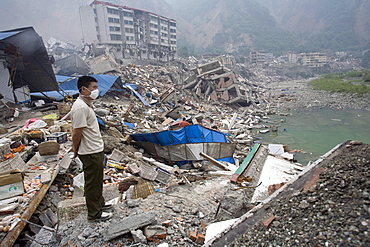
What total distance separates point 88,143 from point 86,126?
0.19 metres

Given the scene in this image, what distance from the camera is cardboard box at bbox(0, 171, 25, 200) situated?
3.18m

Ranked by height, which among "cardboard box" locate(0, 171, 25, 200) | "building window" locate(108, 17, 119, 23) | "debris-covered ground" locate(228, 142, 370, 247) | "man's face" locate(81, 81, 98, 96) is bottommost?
"cardboard box" locate(0, 171, 25, 200)

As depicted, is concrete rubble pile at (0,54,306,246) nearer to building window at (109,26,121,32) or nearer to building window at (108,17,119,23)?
building window at (109,26,121,32)

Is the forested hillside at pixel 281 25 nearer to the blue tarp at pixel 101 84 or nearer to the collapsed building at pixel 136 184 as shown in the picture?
the blue tarp at pixel 101 84

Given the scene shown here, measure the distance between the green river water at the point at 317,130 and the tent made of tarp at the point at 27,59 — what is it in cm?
1062

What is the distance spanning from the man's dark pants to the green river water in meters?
8.08

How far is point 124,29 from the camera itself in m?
40.2

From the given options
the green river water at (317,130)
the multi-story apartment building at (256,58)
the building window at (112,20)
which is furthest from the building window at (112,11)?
the multi-story apartment building at (256,58)

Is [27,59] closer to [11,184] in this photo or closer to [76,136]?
[11,184]

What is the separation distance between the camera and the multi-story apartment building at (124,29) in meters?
38.0

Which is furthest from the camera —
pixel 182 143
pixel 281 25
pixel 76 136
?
pixel 281 25

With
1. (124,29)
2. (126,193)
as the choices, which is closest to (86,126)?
(126,193)

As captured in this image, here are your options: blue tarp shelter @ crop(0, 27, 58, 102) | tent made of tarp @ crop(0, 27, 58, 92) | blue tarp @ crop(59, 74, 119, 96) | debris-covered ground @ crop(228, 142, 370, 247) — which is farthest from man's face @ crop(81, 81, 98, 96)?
blue tarp @ crop(59, 74, 119, 96)

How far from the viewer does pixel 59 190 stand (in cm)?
396
